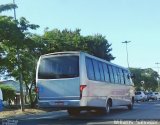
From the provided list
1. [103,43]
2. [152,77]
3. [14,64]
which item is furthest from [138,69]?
[14,64]

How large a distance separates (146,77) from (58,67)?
111760mm

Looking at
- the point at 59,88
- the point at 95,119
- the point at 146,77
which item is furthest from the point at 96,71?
the point at 146,77

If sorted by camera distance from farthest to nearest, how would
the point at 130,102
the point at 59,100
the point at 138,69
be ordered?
the point at 138,69
the point at 130,102
the point at 59,100

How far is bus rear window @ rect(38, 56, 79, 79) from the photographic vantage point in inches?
728

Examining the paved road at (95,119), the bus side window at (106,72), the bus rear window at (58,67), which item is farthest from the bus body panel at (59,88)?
the bus side window at (106,72)

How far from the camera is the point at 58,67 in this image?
1872 centimetres

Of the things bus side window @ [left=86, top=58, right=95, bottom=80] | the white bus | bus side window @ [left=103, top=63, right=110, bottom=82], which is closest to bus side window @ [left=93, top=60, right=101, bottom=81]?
the white bus

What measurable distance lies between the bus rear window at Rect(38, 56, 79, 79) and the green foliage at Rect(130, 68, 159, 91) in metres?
96.7

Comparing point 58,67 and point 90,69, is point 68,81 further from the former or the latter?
point 90,69

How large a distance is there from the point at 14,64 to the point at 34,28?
3.35 m

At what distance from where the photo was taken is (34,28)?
3159 centimetres

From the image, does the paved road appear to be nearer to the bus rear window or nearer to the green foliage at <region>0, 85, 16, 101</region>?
the bus rear window

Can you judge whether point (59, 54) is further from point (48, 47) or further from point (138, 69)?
point (138, 69)

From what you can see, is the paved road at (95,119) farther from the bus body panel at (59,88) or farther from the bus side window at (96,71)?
the bus side window at (96,71)
